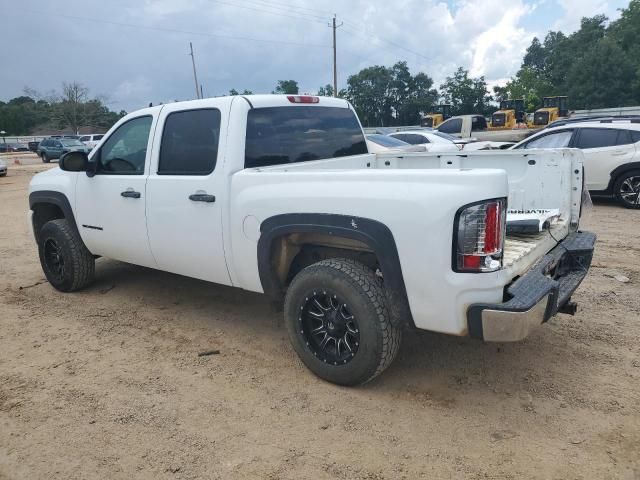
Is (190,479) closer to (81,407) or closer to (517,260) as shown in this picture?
(81,407)

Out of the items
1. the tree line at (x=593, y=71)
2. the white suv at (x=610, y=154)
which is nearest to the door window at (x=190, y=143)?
the white suv at (x=610, y=154)

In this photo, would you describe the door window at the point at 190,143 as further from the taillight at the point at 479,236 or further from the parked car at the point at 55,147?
the parked car at the point at 55,147

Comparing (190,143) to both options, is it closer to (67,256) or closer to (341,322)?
(341,322)

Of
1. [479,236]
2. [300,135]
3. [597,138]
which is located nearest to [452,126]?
[597,138]

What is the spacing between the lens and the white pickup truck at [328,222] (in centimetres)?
265

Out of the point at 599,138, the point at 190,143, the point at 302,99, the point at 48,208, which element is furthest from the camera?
the point at 599,138

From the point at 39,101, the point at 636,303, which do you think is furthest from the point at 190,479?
the point at 39,101

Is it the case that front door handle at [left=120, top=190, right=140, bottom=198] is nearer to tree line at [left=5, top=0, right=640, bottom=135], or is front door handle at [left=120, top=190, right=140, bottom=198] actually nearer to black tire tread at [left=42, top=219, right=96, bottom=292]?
black tire tread at [left=42, top=219, right=96, bottom=292]

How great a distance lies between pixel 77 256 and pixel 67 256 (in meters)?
0.11

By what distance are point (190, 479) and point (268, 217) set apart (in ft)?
5.29

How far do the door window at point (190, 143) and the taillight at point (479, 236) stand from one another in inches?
76.8

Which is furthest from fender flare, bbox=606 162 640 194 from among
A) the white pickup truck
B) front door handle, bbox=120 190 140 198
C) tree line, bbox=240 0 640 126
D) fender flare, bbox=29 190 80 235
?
tree line, bbox=240 0 640 126

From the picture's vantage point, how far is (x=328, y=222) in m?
3.06

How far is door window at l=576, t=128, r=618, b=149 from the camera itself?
31.1 ft
